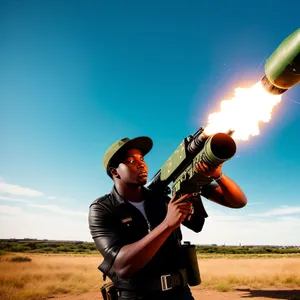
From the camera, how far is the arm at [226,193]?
4160 mm

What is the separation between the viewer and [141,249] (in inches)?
124

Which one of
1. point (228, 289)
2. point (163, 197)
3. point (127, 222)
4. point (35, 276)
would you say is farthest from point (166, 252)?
point (35, 276)

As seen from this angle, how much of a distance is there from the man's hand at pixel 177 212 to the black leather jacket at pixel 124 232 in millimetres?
701

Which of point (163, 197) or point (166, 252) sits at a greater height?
point (163, 197)

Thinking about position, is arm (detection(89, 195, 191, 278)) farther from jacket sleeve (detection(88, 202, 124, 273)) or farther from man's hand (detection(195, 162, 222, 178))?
man's hand (detection(195, 162, 222, 178))

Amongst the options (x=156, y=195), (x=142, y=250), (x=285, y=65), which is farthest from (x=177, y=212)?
(x=285, y=65)

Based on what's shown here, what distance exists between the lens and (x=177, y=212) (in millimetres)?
3373

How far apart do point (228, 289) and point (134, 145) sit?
22659 millimetres

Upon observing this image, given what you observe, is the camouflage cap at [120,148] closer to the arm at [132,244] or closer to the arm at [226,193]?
the arm at [132,244]

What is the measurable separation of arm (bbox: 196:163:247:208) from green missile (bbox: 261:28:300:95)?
1515 millimetres

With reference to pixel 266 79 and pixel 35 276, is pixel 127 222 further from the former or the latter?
pixel 35 276

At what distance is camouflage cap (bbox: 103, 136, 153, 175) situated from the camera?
446 centimetres

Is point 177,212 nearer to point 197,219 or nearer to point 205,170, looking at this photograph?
point 205,170

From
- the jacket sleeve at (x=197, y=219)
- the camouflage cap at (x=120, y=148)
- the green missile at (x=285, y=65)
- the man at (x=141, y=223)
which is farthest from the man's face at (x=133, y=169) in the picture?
the green missile at (x=285, y=65)
